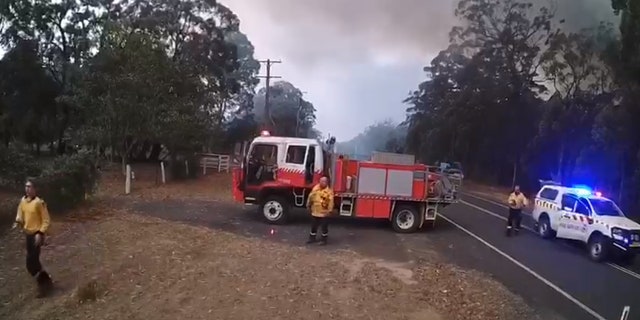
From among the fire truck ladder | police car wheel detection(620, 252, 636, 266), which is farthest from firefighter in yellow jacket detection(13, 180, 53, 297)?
police car wheel detection(620, 252, 636, 266)

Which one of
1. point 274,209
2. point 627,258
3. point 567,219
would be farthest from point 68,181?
point 627,258

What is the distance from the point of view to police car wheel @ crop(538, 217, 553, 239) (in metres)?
16.5

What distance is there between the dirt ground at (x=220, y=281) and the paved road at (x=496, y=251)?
0.62 metres

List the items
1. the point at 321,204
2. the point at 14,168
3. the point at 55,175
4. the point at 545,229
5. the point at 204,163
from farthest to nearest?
the point at 204,163 < the point at 545,229 < the point at 14,168 < the point at 55,175 < the point at 321,204

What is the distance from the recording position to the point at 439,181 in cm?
1623

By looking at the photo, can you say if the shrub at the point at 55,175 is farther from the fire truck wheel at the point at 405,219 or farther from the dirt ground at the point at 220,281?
the fire truck wheel at the point at 405,219

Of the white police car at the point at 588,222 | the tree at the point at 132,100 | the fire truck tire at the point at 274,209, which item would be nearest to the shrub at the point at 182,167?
the tree at the point at 132,100

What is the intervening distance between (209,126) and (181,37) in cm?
1093

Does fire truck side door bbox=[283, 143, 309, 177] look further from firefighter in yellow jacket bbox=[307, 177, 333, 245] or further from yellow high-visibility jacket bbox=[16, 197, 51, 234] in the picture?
yellow high-visibility jacket bbox=[16, 197, 51, 234]

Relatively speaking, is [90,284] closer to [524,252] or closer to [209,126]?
[524,252]

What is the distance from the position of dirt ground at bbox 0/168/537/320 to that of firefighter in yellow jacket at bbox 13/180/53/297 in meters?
0.28

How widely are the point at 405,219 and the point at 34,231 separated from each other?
385 inches

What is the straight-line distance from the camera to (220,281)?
30.4 feet

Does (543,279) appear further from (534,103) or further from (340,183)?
(534,103)
